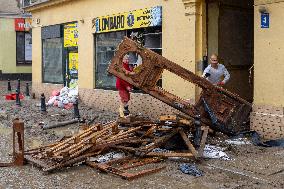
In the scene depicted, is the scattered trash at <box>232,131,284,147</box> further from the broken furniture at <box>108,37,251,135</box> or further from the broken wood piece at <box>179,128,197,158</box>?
the broken wood piece at <box>179,128,197,158</box>

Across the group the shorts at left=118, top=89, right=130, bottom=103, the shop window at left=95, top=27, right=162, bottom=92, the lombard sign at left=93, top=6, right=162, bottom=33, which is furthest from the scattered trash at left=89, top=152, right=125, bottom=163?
the lombard sign at left=93, top=6, right=162, bottom=33

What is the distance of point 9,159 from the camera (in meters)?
8.03

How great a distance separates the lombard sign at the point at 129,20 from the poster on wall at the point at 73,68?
6.78 ft

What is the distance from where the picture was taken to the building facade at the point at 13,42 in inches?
1134

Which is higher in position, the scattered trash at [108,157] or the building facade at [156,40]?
the building facade at [156,40]

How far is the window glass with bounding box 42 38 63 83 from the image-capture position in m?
18.2

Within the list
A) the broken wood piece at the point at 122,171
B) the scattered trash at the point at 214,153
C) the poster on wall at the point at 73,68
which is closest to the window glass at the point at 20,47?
the poster on wall at the point at 73,68

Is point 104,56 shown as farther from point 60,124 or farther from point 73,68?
point 60,124

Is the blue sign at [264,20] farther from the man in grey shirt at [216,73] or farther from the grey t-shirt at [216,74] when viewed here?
the grey t-shirt at [216,74]

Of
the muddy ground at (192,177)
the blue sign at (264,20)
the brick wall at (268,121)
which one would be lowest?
the muddy ground at (192,177)

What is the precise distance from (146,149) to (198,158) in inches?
36.8

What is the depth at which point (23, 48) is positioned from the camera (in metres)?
29.9

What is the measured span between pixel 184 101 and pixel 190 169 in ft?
6.98

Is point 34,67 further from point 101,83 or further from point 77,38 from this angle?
point 101,83
